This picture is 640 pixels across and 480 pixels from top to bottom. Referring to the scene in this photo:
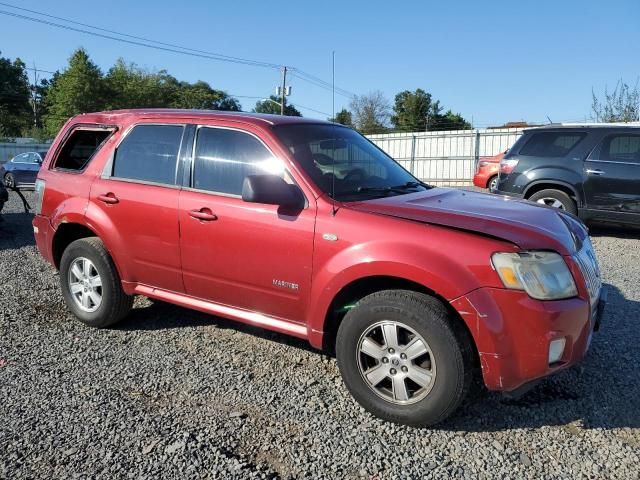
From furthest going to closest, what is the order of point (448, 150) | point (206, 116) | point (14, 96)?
point (14, 96) → point (448, 150) → point (206, 116)

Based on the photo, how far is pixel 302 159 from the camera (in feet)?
11.8

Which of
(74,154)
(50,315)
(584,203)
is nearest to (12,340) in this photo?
(50,315)

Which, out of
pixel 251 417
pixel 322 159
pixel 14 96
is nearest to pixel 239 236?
pixel 322 159

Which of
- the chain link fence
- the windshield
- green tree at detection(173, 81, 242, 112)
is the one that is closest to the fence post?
→ the chain link fence

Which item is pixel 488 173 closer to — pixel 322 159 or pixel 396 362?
pixel 322 159

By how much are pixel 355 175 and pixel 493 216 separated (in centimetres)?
109

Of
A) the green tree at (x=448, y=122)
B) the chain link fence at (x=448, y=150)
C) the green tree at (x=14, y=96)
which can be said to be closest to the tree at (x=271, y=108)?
the green tree at (x=448, y=122)

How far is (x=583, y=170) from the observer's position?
8.34 meters

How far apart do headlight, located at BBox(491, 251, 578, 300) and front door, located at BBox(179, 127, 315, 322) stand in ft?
3.79

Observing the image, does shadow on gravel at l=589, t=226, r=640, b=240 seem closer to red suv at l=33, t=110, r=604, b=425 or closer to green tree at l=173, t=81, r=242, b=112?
red suv at l=33, t=110, r=604, b=425

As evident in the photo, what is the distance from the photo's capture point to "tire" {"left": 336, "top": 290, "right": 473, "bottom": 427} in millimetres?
2848

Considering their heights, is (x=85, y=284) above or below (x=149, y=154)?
below

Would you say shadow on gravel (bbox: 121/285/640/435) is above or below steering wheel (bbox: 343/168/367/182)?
below

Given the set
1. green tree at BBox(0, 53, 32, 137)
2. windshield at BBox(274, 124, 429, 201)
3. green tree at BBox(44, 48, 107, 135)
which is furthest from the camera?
green tree at BBox(0, 53, 32, 137)
